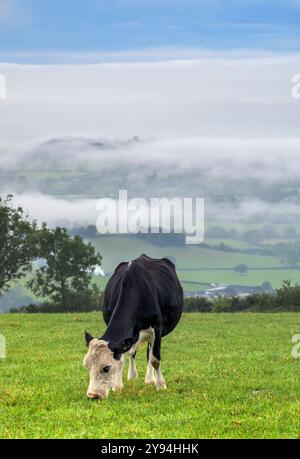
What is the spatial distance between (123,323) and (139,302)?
86 cm

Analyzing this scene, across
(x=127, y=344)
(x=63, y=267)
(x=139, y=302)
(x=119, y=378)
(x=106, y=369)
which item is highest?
(x=63, y=267)

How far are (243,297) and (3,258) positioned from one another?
101 feet

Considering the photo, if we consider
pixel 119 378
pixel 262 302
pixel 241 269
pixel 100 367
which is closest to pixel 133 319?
pixel 119 378

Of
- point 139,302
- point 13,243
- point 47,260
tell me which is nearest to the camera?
point 139,302

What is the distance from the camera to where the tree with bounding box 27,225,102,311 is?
273 ft

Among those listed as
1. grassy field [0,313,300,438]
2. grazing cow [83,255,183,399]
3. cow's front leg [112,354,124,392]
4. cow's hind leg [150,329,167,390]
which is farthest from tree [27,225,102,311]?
cow's front leg [112,354,124,392]

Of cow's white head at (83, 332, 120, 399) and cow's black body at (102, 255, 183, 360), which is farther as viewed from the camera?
cow's black body at (102, 255, 183, 360)

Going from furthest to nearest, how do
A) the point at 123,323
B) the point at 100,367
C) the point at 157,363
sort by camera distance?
the point at 157,363
the point at 123,323
the point at 100,367

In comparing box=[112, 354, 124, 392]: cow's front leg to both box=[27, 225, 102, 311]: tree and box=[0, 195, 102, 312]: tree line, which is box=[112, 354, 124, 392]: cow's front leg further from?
box=[27, 225, 102, 311]: tree

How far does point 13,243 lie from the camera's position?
7881 cm

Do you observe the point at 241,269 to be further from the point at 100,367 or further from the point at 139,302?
the point at 100,367

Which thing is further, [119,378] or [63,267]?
[63,267]

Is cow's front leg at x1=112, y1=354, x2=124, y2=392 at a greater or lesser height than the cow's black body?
lesser
